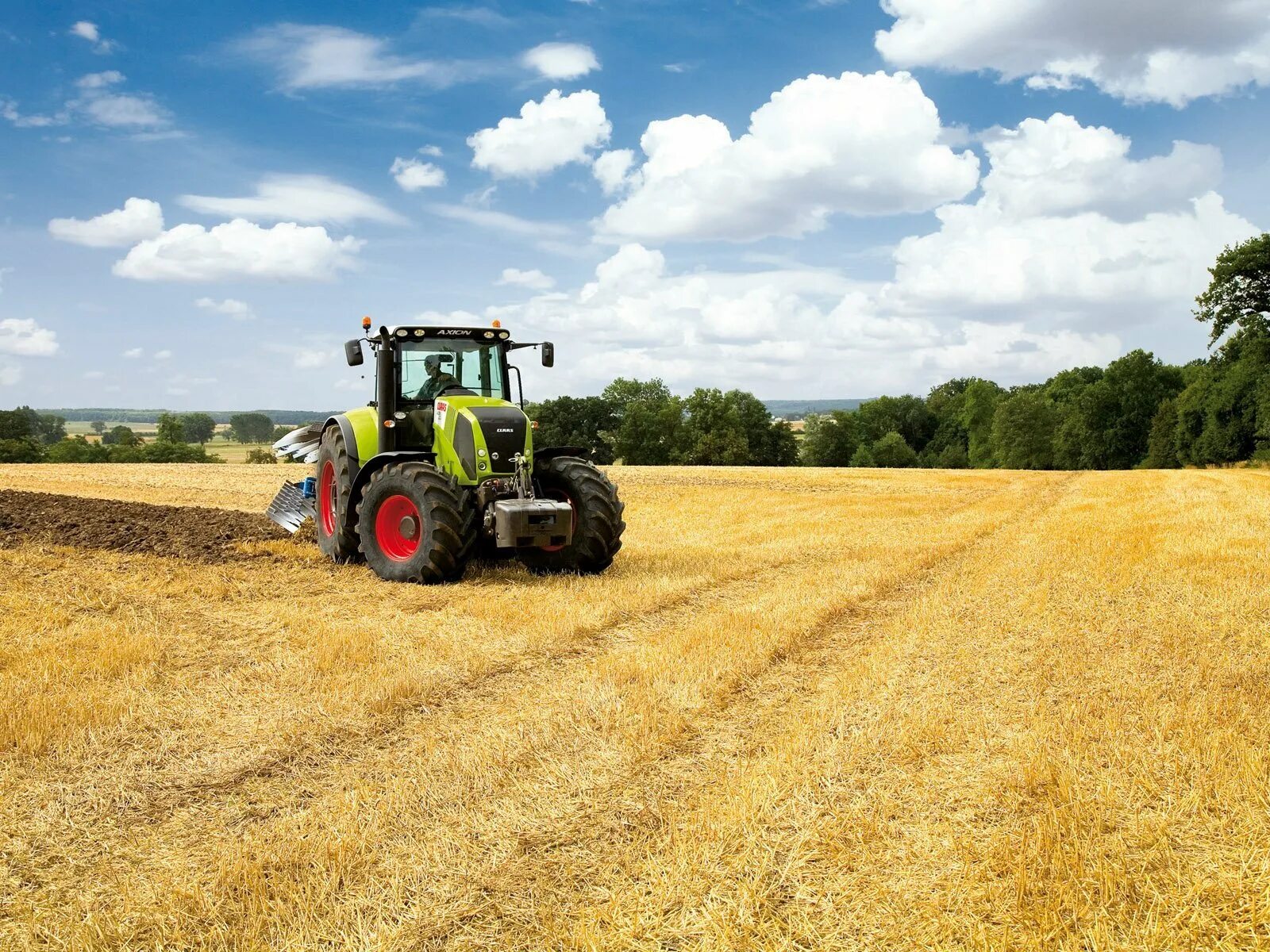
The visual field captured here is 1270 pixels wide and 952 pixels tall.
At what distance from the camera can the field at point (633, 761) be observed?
3.42 meters

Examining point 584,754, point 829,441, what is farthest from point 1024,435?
point 584,754

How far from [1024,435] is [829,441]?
1714 cm

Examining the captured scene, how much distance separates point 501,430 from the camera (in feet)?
33.0

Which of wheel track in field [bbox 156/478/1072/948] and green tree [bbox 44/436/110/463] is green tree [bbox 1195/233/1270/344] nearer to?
wheel track in field [bbox 156/478/1072/948]

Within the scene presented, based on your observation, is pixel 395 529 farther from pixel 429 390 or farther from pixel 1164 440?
pixel 1164 440

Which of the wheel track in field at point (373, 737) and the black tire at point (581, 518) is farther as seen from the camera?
the black tire at point (581, 518)

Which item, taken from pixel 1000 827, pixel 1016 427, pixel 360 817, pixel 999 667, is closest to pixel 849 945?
pixel 1000 827

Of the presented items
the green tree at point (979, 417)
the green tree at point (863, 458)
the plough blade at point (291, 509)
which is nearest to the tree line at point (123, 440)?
the plough blade at point (291, 509)

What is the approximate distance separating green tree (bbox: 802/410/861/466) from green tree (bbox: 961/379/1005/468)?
938 cm

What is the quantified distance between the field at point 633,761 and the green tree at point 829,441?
7330 cm

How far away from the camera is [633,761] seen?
4.75 meters

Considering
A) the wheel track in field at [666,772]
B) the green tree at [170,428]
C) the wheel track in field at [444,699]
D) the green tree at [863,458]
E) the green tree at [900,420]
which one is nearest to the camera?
the wheel track in field at [666,772]

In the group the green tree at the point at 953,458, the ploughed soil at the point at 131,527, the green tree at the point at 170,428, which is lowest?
the green tree at the point at 953,458

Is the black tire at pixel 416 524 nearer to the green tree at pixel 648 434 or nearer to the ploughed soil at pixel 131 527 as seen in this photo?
the ploughed soil at pixel 131 527
